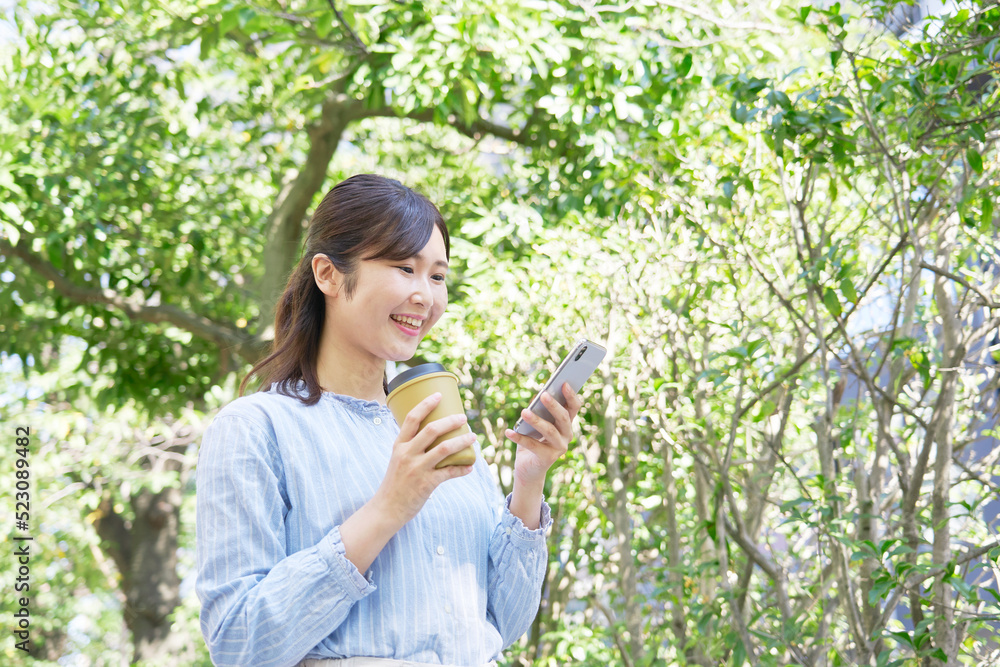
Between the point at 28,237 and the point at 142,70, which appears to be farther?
the point at 142,70

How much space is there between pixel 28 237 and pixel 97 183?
487 mm

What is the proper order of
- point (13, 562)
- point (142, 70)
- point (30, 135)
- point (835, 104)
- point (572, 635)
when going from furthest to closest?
point (13, 562) < point (142, 70) < point (30, 135) < point (572, 635) < point (835, 104)

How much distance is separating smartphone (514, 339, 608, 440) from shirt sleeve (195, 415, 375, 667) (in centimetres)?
33

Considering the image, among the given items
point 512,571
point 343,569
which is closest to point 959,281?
point 512,571

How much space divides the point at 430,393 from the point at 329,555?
0.23 m

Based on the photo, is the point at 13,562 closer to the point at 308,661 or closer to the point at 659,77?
the point at 659,77

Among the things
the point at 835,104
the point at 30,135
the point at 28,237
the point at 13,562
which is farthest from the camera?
the point at 13,562

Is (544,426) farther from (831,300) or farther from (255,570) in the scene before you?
(831,300)

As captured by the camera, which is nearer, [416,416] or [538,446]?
[416,416]

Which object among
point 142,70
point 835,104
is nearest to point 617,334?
point 835,104

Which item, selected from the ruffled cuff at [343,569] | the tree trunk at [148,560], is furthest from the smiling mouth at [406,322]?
the tree trunk at [148,560]

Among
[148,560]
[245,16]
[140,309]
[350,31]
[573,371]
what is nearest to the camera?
[573,371]

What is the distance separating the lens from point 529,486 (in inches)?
52.0

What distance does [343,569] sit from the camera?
102 centimetres
